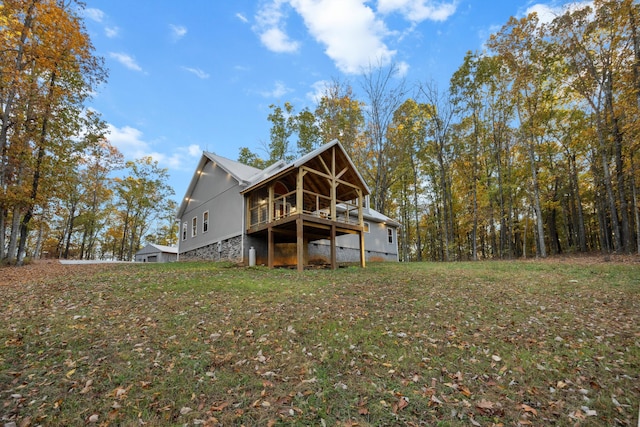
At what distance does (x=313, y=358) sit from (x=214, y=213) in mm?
14710

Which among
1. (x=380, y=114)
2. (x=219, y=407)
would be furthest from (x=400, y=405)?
(x=380, y=114)

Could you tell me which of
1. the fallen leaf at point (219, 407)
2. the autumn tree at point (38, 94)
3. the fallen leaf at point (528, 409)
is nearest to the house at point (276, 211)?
the autumn tree at point (38, 94)

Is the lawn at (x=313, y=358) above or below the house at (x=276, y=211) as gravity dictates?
below

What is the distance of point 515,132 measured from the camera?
1997 centimetres

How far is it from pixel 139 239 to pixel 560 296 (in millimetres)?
40311

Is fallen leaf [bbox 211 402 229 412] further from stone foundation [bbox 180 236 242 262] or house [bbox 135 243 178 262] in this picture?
house [bbox 135 243 178 262]

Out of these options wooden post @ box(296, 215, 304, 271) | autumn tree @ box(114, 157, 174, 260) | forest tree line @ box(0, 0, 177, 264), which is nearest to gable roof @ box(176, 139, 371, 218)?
wooden post @ box(296, 215, 304, 271)

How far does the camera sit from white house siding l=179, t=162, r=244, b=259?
1584 cm

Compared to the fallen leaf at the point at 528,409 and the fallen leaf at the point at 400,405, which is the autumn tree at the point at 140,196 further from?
the fallen leaf at the point at 528,409

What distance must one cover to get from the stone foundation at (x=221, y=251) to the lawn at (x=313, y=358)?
7.05 metres

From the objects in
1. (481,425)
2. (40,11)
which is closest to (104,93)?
(40,11)

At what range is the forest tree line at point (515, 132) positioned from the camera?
46.4ft

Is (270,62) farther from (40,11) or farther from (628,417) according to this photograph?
(628,417)

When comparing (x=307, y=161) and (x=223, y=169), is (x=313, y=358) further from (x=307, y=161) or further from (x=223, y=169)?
(x=223, y=169)
